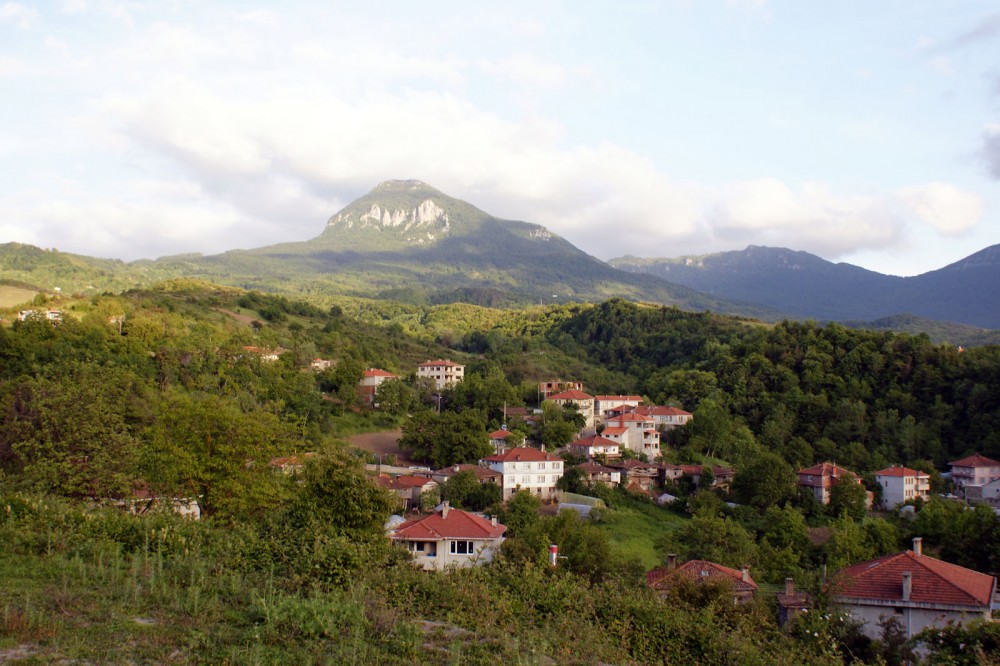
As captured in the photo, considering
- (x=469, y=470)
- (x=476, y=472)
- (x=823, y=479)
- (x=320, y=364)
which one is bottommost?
(x=823, y=479)

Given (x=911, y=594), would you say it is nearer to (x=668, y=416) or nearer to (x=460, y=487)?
(x=460, y=487)

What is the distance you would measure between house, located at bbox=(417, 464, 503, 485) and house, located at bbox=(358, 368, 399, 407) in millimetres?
13387

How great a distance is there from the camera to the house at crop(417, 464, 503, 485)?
33.7 metres

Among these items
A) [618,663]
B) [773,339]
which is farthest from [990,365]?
[618,663]

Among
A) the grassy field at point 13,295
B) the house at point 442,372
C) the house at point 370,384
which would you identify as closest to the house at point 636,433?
the house at point 370,384

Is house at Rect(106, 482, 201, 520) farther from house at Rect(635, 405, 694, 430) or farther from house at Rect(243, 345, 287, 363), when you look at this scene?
house at Rect(635, 405, 694, 430)

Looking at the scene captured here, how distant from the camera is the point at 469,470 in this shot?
33250 millimetres

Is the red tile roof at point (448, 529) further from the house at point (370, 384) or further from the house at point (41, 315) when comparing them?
the house at point (41, 315)

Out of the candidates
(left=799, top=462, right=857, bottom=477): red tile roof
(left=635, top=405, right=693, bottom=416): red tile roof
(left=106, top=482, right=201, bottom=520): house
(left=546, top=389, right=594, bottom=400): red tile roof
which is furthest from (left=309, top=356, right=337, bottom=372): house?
(left=106, top=482, right=201, bottom=520): house

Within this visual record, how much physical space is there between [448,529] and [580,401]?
3193 centimetres

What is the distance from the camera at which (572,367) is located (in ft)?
231

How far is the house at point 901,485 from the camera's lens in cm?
3928

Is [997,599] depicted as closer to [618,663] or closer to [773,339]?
[618,663]

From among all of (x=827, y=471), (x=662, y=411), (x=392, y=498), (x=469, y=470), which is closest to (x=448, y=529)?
(x=392, y=498)
